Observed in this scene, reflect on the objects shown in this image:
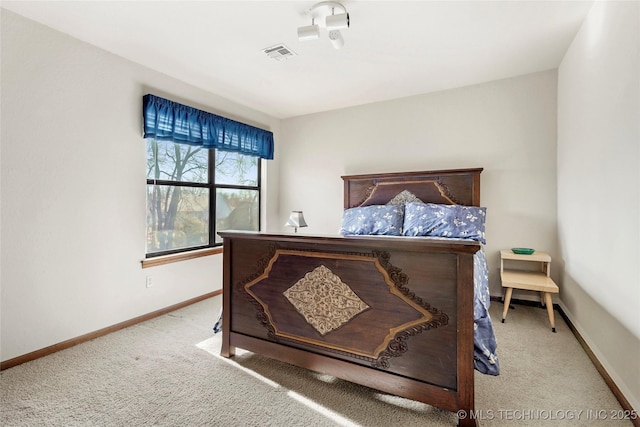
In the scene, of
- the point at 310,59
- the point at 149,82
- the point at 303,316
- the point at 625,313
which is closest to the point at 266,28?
the point at 310,59

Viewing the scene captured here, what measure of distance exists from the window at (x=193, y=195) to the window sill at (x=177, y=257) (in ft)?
0.28

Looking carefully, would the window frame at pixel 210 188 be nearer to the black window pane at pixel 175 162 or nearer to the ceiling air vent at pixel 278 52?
the black window pane at pixel 175 162

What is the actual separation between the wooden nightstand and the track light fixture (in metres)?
2.54

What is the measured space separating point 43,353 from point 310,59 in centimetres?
318

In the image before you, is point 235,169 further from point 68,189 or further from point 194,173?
point 68,189

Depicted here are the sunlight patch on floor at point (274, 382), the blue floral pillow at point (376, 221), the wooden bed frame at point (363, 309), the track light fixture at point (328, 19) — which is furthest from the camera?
the blue floral pillow at point (376, 221)

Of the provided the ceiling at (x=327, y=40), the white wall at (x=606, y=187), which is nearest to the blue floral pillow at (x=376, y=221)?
the ceiling at (x=327, y=40)

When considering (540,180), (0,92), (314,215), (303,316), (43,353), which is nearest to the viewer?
(303,316)

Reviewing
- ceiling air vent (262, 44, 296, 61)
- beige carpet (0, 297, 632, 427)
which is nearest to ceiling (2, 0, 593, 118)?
ceiling air vent (262, 44, 296, 61)

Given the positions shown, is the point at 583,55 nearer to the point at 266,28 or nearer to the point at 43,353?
the point at 266,28

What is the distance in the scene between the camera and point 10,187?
2.06 m

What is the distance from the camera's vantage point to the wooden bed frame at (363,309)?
56.2 inches

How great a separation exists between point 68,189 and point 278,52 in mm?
2035

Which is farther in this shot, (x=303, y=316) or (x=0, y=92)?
(x=0, y=92)
